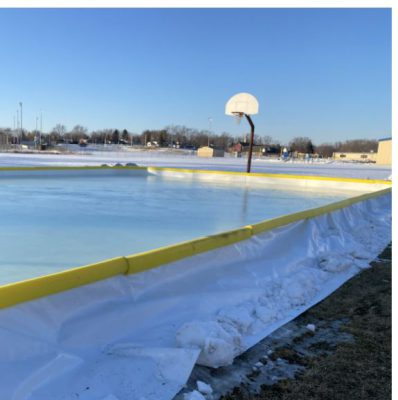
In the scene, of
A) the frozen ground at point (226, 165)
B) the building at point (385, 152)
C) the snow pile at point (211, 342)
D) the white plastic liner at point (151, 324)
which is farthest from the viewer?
the building at point (385, 152)

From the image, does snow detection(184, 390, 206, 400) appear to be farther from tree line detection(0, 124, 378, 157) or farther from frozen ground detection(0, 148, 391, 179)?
tree line detection(0, 124, 378, 157)

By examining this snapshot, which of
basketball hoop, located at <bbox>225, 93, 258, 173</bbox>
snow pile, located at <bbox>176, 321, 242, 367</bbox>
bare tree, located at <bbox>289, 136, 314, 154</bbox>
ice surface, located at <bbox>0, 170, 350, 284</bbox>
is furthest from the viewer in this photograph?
bare tree, located at <bbox>289, 136, 314, 154</bbox>

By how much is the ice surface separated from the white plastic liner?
0.61m

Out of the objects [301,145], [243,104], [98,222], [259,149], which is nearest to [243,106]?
[243,104]

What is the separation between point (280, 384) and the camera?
6.00 feet

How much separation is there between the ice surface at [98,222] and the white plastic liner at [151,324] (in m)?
0.61

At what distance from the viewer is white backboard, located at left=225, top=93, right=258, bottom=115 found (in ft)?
40.6

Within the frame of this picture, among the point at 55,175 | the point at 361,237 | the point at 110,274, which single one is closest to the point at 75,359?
the point at 110,274

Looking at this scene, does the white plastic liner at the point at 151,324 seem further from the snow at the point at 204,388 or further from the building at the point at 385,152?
the building at the point at 385,152

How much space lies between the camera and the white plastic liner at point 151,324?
1581 mm

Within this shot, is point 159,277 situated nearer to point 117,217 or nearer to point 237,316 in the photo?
point 237,316

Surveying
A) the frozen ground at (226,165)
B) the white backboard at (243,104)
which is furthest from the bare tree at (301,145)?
the white backboard at (243,104)

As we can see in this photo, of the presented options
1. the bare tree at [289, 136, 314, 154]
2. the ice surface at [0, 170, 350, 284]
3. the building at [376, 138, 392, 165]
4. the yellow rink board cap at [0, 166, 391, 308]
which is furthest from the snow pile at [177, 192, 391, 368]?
the bare tree at [289, 136, 314, 154]
